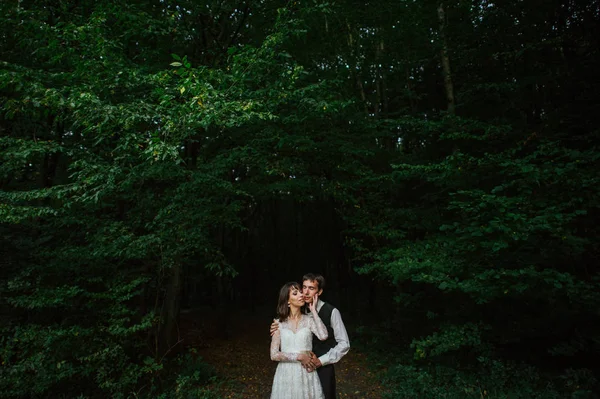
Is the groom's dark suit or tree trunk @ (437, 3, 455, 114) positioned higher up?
tree trunk @ (437, 3, 455, 114)

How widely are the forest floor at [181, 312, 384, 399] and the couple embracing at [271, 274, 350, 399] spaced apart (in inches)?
200

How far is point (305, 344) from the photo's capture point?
291 cm

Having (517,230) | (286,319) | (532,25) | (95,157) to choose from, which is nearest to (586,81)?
(532,25)

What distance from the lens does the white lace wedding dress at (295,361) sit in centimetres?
284

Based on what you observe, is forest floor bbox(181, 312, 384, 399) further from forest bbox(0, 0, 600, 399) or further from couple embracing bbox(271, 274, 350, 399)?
couple embracing bbox(271, 274, 350, 399)

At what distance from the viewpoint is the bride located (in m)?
2.84

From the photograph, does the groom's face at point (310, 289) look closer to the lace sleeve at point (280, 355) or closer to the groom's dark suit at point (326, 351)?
the groom's dark suit at point (326, 351)

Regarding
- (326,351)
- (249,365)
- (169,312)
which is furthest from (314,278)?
(249,365)

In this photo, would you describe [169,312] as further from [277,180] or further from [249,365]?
[277,180]

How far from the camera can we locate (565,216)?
4539 millimetres

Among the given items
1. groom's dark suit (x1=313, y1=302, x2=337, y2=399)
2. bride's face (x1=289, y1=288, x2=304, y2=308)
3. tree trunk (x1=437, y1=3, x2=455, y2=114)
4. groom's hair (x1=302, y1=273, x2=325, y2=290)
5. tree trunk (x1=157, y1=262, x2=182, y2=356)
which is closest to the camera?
bride's face (x1=289, y1=288, x2=304, y2=308)

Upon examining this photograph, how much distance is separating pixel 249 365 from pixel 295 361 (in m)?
8.39

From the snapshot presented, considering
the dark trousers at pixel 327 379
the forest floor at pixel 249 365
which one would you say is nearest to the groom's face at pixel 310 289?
the dark trousers at pixel 327 379

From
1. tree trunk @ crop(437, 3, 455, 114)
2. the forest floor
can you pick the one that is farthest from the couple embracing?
tree trunk @ crop(437, 3, 455, 114)
